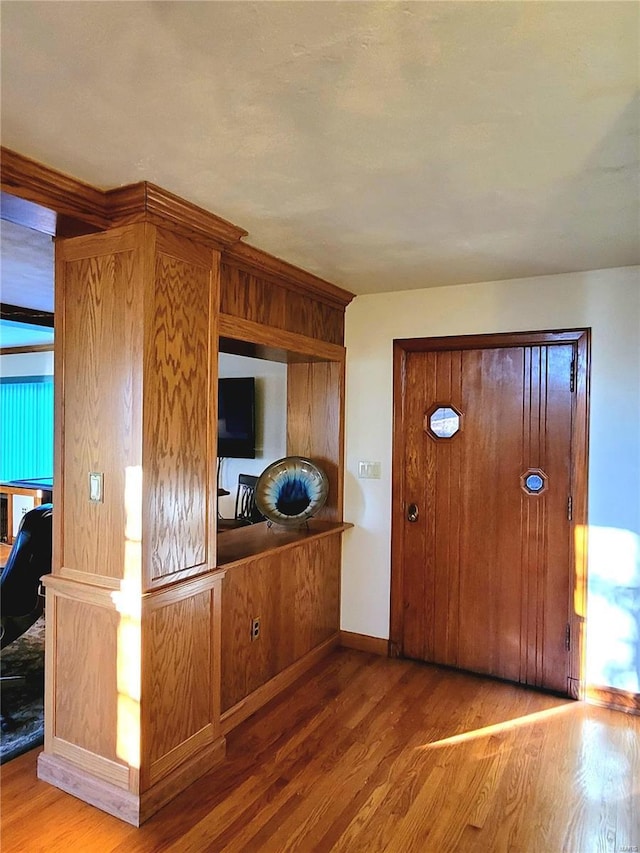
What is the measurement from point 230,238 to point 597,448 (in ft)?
7.19

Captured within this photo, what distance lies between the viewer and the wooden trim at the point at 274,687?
2.72 meters

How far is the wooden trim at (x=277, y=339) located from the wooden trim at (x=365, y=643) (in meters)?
1.83

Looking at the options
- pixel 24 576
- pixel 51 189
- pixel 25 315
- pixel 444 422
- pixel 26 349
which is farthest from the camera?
pixel 26 349

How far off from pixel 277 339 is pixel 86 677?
71.0 inches

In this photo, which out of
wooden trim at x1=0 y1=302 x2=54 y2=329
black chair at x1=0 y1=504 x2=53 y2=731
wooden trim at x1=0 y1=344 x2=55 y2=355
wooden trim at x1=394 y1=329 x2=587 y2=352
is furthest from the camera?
wooden trim at x1=0 y1=344 x2=55 y2=355

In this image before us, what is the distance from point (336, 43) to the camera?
122 centimetres

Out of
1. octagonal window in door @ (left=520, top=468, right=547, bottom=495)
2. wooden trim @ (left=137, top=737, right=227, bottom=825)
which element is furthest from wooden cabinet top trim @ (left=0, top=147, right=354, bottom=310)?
wooden trim @ (left=137, top=737, right=227, bottom=825)

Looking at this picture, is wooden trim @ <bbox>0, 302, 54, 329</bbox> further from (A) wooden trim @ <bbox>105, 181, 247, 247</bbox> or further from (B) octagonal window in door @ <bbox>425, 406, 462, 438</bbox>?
(B) octagonal window in door @ <bbox>425, 406, 462, 438</bbox>

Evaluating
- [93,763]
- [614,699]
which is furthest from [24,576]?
[614,699]

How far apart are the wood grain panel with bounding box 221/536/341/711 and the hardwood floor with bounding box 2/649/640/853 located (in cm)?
22

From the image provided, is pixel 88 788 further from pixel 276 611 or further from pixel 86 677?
pixel 276 611

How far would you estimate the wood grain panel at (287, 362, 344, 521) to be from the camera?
145 inches

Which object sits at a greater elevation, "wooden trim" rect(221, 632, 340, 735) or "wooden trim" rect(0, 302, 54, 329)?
"wooden trim" rect(0, 302, 54, 329)

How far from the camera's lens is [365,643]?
3.66 meters
